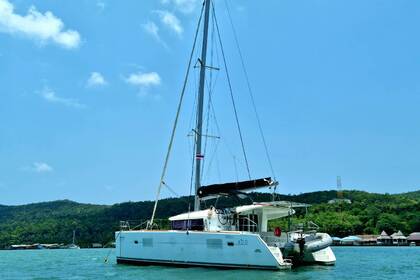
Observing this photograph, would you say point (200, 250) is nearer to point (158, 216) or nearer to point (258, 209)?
point (258, 209)

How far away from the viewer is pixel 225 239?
2344 centimetres

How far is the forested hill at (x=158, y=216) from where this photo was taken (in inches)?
4439

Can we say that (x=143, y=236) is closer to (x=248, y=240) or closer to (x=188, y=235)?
(x=188, y=235)

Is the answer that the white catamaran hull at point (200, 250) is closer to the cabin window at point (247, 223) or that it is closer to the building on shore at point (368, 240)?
the cabin window at point (247, 223)

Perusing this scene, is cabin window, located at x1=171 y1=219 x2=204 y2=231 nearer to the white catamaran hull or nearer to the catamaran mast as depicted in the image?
the white catamaran hull

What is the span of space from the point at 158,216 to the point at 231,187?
64.5 m

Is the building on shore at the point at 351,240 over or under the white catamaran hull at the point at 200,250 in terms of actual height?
over

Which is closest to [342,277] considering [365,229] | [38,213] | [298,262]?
[298,262]

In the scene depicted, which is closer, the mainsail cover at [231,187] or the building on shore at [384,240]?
the mainsail cover at [231,187]

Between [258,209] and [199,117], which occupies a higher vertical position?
[199,117]

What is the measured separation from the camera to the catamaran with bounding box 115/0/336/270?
2302 cm

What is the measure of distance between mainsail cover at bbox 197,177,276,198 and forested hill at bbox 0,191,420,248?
40410mm

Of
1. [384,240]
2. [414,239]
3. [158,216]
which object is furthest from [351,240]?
[158,216]

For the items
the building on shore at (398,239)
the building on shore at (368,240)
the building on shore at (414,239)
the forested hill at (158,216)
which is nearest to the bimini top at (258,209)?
the forested hill at (158,216)
